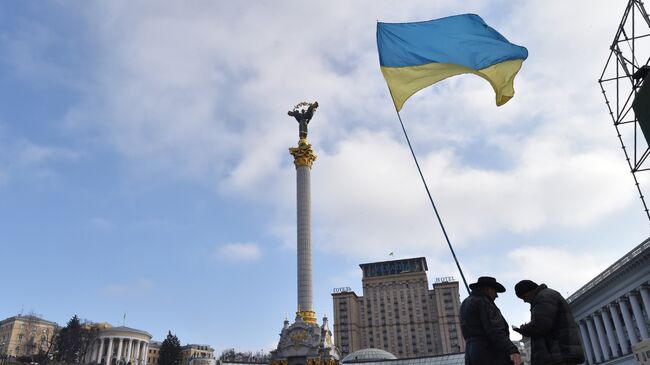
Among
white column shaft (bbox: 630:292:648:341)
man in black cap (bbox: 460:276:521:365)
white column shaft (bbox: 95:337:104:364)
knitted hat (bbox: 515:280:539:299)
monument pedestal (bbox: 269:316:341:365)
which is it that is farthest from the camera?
white column shaft (bbox: 95:337:104:364)

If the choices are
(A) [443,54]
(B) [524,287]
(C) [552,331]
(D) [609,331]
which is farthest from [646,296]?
(C) [552,331]

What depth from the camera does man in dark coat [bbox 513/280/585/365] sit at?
7.34m

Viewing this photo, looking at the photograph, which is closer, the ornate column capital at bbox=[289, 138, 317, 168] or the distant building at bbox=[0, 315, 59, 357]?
the ornate column capital at bbox=[289, 138, 317, 168]

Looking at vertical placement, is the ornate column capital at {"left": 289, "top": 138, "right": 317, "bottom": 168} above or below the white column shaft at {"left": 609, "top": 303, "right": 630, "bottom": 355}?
above

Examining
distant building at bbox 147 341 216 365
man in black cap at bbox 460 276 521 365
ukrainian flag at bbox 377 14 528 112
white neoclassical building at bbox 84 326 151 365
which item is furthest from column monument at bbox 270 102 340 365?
distant building at bbox 147 341 216 365

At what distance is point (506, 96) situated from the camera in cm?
1627

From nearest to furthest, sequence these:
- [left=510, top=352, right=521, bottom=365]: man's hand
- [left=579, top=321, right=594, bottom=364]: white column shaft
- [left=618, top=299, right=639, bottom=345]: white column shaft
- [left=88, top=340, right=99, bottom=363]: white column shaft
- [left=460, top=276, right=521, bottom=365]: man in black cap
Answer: [left=510, top=352, right=521, bottom=365]: man's hand < [left=460, top=276, right=521, bottom=365]: man in black cap < [left=618, top=299, right=639, bottom=345]: white column shaft < [left=579, top=321, right=594, bottom=364]: white column shaft < [left=88, top=340, right=99, bottom=363]: white column shaft

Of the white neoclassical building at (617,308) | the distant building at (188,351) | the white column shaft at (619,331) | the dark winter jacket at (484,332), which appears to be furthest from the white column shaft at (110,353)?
the dark winter jacket at (484,332)

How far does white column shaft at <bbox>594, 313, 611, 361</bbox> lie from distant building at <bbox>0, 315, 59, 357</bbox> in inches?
Answer: 4371

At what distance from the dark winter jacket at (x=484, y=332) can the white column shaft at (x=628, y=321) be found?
47240 millimetres

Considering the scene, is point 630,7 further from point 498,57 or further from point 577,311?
point 577,311

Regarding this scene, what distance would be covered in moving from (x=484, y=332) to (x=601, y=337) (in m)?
56.5

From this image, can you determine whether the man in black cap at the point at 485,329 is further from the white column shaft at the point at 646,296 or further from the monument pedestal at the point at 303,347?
the monument pedestal at the point at 303,347

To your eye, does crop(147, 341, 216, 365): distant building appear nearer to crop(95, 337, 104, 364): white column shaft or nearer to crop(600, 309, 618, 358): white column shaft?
crop(95, 337, 104, 364): white column shaft
